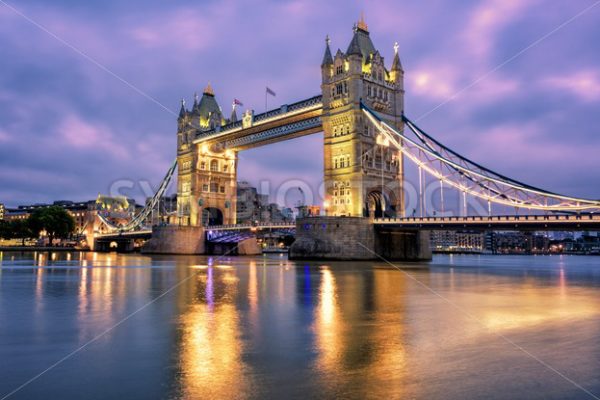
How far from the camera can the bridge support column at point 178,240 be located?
73.5 metres

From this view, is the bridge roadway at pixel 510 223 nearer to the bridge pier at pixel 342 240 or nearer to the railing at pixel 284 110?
the bridge pier at pixel 342 240

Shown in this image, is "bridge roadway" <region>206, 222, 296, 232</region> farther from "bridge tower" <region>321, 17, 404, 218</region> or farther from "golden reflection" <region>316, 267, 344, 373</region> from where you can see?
"golden reflection" <region>316, 267, 344, 373</region>

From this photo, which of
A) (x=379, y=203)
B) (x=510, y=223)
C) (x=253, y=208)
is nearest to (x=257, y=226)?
(x=379, y=203)

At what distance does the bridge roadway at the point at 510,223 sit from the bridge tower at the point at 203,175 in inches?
1629

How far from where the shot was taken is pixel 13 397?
19.9ft

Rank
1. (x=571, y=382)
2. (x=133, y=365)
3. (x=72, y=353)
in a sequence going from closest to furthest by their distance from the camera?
(x=571, y=382)
(x=133, y=365)
(x=72, y=353)

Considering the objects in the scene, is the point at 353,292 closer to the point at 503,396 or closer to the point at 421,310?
the point at 421,310

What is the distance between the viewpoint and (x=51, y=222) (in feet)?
332

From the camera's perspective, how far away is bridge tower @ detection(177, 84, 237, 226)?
81.0 m

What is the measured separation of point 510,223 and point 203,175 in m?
53.7

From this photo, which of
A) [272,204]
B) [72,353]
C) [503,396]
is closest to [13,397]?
[72,353]

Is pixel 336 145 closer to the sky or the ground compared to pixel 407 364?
closer to the sky

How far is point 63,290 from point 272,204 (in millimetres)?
139734

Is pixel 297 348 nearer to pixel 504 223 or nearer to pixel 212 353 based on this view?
pixel 212 353
